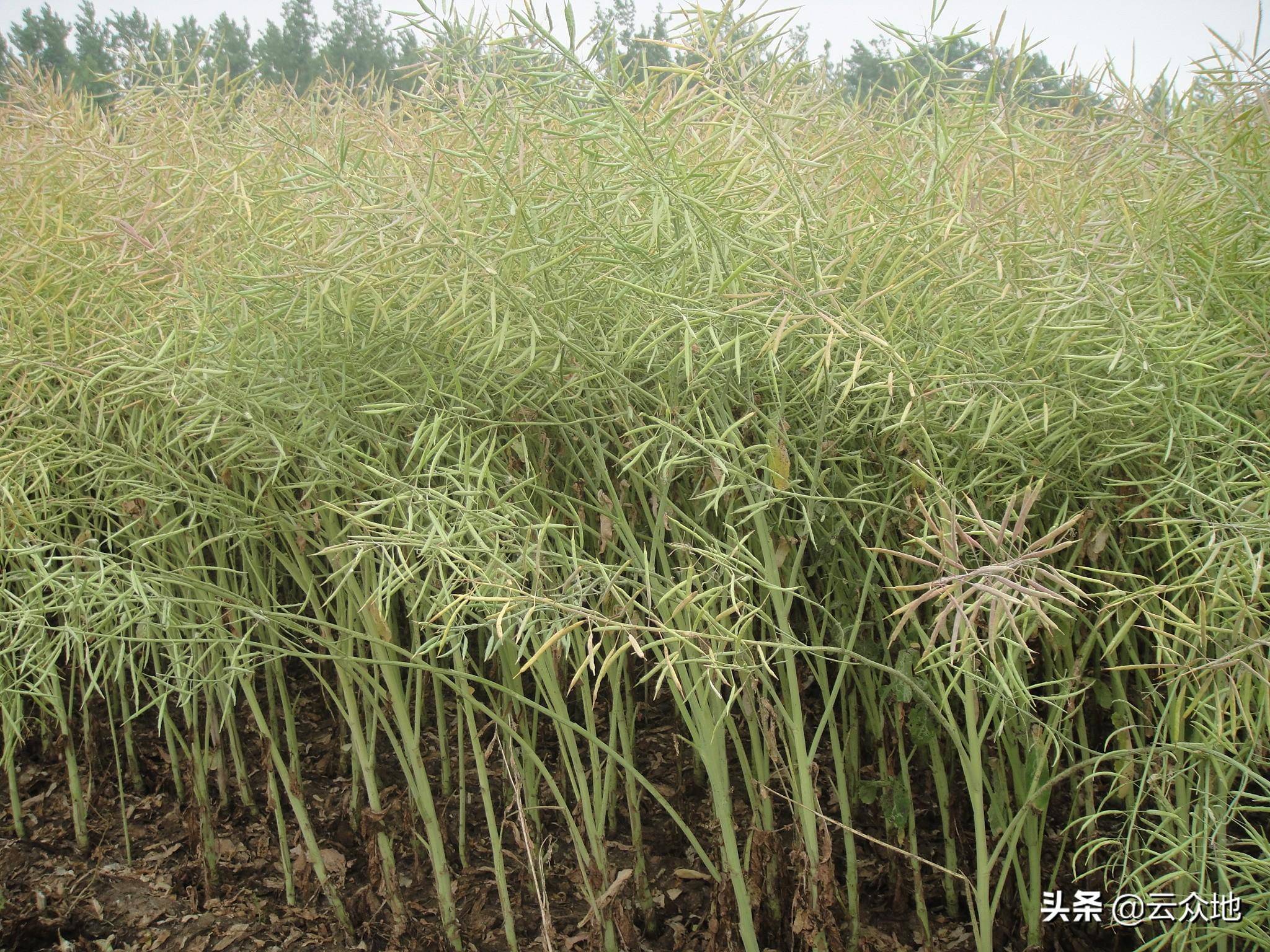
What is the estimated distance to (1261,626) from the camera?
163cm

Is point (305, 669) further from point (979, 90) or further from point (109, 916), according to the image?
point (979, 90)

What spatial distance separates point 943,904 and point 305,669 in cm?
198

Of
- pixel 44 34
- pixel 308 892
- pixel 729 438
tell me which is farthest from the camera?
pixel 44 34

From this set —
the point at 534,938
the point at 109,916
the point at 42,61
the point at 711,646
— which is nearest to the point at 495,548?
the point at 711,646

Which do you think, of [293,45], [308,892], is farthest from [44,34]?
[308,892]

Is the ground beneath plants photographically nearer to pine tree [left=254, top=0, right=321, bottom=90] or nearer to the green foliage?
the green foliage

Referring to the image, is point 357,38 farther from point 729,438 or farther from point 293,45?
point 729,438

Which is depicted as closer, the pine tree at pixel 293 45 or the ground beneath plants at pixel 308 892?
the ground beneath plants at pixel 308 892

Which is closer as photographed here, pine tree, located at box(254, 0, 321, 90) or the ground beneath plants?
the ground beneath plants

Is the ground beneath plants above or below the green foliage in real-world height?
below

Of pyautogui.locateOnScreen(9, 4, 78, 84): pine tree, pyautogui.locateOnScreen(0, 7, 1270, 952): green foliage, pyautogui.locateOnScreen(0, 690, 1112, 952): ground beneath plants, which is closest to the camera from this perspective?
pyautogui.locateOnScreen(0, 7, 1270, 952): green foliage

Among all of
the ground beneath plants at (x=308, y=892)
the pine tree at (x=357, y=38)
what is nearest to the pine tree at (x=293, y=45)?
the pine tree at (x=357, y=38)

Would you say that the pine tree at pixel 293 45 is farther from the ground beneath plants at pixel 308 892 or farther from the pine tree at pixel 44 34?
the ground beneath plants at pixel 308 892

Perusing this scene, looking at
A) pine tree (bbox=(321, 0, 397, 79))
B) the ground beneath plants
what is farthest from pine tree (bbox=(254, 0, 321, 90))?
the ground beneath plants
